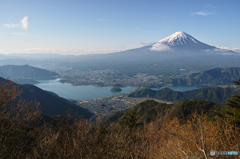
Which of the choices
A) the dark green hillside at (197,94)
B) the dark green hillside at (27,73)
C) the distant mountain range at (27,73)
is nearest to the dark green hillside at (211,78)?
the dark green hillside at (197,94)

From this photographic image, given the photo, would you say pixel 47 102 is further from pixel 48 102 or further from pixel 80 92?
pixel 80 92

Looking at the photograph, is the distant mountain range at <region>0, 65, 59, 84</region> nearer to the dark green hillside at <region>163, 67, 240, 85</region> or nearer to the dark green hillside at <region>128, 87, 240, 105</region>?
the dark green hillside at <region>128, 87, 240, 105</region>

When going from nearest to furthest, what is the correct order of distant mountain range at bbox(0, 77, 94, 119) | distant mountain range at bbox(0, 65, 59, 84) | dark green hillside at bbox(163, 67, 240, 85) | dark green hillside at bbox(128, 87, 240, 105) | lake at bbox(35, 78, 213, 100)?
distant mountain range at bbox(0, 77, 94, 119)
dark green hillside at bbox(128, 87, 240, 105)
lake at bbox(35, 78, 213, 100)
dark green hillside at bbox(163, 67, 240, 85)
distant mountain range at bbox(0, 65, 59, 84)

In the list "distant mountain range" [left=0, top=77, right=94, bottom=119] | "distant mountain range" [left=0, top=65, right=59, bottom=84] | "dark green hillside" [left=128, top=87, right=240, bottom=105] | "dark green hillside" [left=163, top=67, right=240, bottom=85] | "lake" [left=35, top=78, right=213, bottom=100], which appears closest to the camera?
"distant mountain range" [left=0, top=77, right=94, bottom=119]

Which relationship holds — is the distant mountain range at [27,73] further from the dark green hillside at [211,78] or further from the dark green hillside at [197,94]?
the dark green hillside at [211,78]

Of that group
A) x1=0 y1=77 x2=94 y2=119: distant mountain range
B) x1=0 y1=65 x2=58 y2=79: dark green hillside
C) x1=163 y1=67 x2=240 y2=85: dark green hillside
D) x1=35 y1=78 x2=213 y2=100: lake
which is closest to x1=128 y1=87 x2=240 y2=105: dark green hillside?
x1=35 y1=78 x2=213 y2=100: lake

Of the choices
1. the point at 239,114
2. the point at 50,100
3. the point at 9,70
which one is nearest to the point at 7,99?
the point at 239,114
